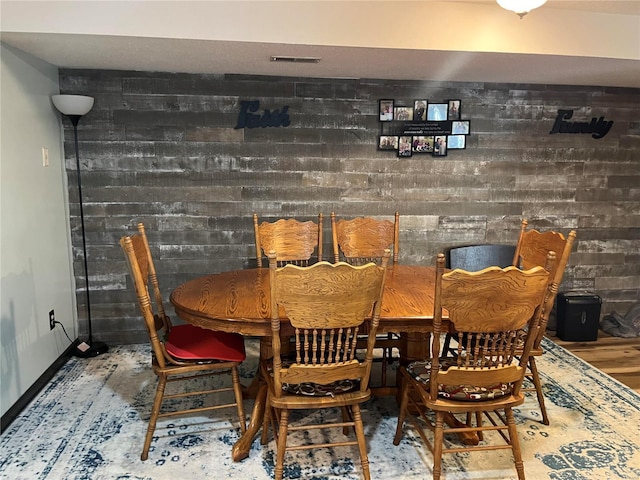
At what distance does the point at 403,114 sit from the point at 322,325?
7.49ft

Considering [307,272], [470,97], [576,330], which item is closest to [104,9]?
[307,272]

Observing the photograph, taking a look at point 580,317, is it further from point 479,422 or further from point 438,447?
point 438,447

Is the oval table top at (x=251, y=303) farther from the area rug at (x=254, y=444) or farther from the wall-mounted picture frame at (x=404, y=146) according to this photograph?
the wall-mounted picture frame at (x=404, y=146)

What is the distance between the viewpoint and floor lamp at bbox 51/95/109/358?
3051mm

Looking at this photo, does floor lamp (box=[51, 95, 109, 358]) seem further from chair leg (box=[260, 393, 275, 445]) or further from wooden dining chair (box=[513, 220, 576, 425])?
wooden dining chair (box=[513, 220, 576, 425])

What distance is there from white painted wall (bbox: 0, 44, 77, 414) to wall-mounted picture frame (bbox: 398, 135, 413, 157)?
2.43 metres

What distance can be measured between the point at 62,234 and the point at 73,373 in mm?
940

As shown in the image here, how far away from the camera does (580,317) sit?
3.71 meters

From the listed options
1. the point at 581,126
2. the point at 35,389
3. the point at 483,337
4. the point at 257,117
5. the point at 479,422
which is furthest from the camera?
the point at 581,126

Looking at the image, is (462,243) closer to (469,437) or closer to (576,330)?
(576,330)

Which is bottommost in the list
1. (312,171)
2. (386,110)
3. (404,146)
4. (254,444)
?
(254,444)

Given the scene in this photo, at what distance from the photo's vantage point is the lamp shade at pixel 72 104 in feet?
9.96

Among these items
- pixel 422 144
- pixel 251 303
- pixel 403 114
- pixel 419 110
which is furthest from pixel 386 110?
pixel 251 303

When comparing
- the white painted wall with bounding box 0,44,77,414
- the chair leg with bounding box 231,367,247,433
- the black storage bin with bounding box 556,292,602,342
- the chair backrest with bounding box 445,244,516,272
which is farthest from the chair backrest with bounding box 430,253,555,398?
the white painted wall with bounding box 0,44,77,414
